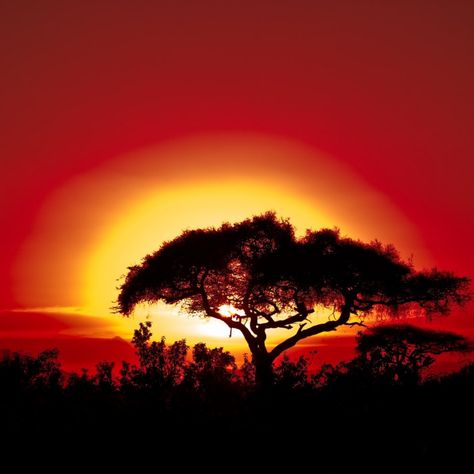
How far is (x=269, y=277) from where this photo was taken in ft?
107

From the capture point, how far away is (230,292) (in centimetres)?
3459

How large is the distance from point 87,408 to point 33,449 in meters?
0.95

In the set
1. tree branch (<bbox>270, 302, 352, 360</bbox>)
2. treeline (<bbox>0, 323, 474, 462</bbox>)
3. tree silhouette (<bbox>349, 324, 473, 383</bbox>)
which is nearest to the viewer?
treeline (<bbox>0, 323, 474, 462</bbox>)

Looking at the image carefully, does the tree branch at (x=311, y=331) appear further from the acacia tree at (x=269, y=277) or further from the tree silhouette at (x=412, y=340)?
the tree silhouette at (x=412, y=340)

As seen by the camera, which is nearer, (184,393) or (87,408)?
(87,408)

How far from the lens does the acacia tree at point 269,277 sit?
33031 mm

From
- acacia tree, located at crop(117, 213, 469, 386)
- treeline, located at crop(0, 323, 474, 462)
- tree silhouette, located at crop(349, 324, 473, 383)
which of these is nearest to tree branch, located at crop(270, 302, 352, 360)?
acacia tree, located at crop(117, 213, 469, 386)

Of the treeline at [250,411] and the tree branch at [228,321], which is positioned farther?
the tree branch at [228,321]

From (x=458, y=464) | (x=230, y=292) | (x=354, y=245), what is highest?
(x=354, y=245)

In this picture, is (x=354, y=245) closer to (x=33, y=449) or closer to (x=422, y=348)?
(x=422, y=348)

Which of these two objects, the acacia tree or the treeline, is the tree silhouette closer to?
the acacia tree

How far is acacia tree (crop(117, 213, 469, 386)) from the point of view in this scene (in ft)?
108

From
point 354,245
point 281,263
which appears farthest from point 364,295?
point 281,263

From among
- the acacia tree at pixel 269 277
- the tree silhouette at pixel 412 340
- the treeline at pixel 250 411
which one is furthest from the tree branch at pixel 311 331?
the treeline at pixel 250 411
